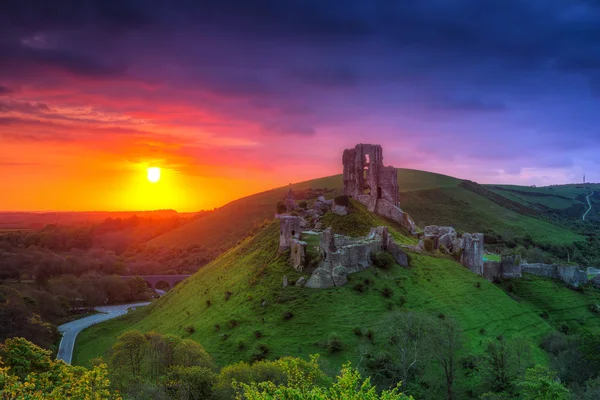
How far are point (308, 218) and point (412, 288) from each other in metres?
27.2

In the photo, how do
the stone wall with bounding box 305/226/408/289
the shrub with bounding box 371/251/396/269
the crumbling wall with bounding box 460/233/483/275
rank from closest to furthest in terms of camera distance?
the stone wall with bounding box 305/226/408/289, the shrub with bounding box 371/251/396/269, the crumbling wall with bounding box 460/233/483/275

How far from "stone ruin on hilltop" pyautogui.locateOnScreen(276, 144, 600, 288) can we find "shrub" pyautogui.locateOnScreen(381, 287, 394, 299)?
4203mm

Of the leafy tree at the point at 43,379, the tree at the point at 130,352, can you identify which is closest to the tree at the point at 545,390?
the leafy tree at the point at 43,379

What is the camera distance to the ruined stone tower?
92.2 meters

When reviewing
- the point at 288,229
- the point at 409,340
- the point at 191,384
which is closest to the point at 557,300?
the point at 409,340

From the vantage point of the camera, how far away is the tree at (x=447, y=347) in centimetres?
4384

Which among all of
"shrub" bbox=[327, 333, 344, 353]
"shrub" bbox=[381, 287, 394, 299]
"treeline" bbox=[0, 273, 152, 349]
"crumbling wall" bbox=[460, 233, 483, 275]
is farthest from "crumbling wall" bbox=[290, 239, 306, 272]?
"treeline" bbox=[0, 273, 152, 349]

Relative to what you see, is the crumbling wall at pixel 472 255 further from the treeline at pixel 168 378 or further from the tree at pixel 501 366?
Answer: the treeline at pixel 168 378

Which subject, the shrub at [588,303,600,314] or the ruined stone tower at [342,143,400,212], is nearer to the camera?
the shrub at [588,303,600,314]

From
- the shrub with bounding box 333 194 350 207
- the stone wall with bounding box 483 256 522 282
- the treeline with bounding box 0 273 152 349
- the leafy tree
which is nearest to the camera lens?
the leafy tree

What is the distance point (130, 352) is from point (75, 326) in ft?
184

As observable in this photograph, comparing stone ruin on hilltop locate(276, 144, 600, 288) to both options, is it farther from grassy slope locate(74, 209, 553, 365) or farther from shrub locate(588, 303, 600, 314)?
shrub locate(588, 303, 600, 314)

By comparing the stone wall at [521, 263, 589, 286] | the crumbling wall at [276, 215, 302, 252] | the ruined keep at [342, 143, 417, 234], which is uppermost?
the ruined keep at [342, 143, 417, 234]

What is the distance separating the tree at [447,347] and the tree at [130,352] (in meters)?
26.3
